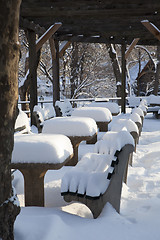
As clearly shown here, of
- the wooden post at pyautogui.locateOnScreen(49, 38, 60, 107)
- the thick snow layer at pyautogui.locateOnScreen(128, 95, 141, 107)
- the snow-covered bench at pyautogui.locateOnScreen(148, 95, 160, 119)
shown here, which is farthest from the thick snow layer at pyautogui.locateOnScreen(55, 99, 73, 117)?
the thick snow layer at pyautogui.locateOnScreen(128, 95, 141, 107)

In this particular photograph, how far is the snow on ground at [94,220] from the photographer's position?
92.5 inches

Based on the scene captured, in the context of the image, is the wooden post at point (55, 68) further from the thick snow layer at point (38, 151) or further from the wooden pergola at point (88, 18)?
the thick snow layer at point (38, 151)

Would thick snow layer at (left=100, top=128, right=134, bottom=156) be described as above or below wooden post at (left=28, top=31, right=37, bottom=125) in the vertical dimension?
below

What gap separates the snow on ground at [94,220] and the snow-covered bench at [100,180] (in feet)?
0.46

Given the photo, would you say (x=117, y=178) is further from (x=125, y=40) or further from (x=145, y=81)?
(x=145, y=81)

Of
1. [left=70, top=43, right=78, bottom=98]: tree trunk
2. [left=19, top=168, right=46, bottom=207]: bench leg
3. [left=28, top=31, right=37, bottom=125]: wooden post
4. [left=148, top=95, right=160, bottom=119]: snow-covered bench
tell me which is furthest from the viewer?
[left=70, top=43, right=78, bottom=98]: tree trunk

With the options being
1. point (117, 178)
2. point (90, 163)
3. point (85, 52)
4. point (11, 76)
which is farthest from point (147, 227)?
point (85, 52)

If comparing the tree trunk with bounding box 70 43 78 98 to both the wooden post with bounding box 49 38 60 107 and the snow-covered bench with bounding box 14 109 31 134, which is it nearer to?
the wooden post with bounding box 49 38 60 107

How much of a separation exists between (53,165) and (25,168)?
0.28 metres

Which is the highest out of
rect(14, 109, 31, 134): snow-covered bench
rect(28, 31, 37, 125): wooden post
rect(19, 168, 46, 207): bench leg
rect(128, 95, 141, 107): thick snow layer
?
rect(28, 31, 37, 125): wooden post

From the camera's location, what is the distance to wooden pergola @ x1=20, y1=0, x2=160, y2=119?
8.18 metres

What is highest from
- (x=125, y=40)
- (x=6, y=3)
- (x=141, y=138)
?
(x=125, y=40)

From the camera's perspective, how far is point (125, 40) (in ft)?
40.2

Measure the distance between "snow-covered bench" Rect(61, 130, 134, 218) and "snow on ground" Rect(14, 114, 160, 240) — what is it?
139mm
